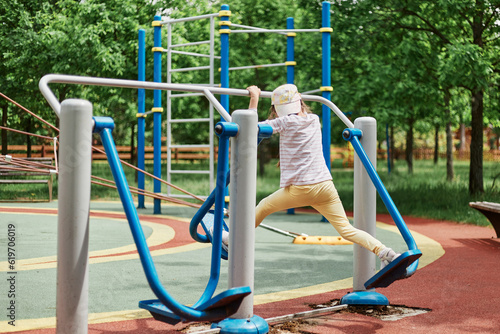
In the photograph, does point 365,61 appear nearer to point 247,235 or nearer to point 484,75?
point 484,75

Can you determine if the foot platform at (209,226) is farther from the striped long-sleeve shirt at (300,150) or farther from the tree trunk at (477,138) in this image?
the tree trunk at (477,138)

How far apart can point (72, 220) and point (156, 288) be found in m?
0.51

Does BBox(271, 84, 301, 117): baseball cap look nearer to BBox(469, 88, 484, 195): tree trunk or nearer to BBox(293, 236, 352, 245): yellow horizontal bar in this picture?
BBox(293, 236, 352, 245): yellow horizontal bar

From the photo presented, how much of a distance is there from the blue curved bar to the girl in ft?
0.47

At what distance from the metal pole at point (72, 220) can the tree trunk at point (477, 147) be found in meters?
11.8

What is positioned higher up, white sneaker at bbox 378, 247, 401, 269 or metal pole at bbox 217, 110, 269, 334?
metal pole at bbox 217, 110, 269, 334

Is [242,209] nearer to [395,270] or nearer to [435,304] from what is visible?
[395,270]

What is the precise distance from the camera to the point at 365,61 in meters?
13.8

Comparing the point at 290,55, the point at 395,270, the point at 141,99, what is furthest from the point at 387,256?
the point at 141,99

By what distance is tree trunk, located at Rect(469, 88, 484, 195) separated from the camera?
13273 mm

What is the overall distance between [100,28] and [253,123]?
1448 cm

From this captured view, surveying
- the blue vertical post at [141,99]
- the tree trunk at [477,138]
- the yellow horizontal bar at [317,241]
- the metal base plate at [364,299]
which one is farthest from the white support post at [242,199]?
the tree trunk at [477,138]

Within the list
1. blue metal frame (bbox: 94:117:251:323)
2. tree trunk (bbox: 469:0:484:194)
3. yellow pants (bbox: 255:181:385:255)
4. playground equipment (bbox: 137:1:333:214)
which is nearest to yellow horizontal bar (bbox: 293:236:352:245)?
playground equipment (bbox: 137:1:333:214)

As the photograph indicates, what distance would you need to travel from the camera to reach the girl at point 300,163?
4090mm
